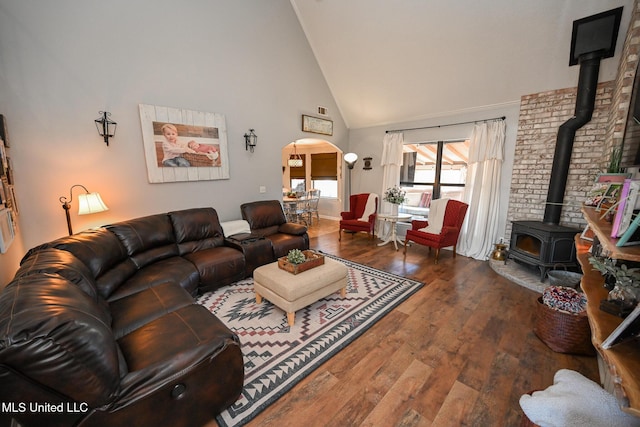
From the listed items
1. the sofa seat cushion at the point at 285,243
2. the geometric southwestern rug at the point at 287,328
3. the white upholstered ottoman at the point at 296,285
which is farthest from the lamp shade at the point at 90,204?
the sofa seat cushion at the point at 285,243

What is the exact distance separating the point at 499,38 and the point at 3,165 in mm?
5523

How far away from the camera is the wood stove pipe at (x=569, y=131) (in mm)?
2990

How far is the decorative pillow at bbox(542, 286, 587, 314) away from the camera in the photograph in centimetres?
210

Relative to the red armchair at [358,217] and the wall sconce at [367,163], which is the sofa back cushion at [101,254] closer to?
the red armchair at [358,217]

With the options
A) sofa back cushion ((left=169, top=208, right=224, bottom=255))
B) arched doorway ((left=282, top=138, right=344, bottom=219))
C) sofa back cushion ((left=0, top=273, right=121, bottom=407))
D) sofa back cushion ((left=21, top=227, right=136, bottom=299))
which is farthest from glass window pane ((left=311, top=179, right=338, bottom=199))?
sofa back cushion ((left=0, top=273, right=121, bottom=407))

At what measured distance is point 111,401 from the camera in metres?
1.13

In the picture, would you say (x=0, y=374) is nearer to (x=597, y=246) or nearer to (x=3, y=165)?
(x=3, y=165)

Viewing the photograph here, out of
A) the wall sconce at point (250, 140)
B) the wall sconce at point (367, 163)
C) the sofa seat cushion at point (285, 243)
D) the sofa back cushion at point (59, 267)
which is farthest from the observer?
the wall sconce at point (367, 163)

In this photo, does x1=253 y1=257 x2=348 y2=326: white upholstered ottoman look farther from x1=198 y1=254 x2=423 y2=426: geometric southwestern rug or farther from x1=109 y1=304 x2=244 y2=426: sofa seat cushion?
x1=109 y1=304 x2=244 y2=426: sofa seat cushion

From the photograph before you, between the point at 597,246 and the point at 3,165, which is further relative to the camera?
the point at 3,165

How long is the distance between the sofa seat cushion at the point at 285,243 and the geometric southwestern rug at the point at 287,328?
0.59 metres

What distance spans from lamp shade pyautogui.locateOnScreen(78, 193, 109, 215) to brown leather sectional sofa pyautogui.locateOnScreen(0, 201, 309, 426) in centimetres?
38

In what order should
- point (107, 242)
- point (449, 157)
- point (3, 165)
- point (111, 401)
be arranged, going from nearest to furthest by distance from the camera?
point (111, 401), point (3, 165), point (107, 242), point (449, 157)

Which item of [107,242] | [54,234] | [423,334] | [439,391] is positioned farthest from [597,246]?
[54,234]
